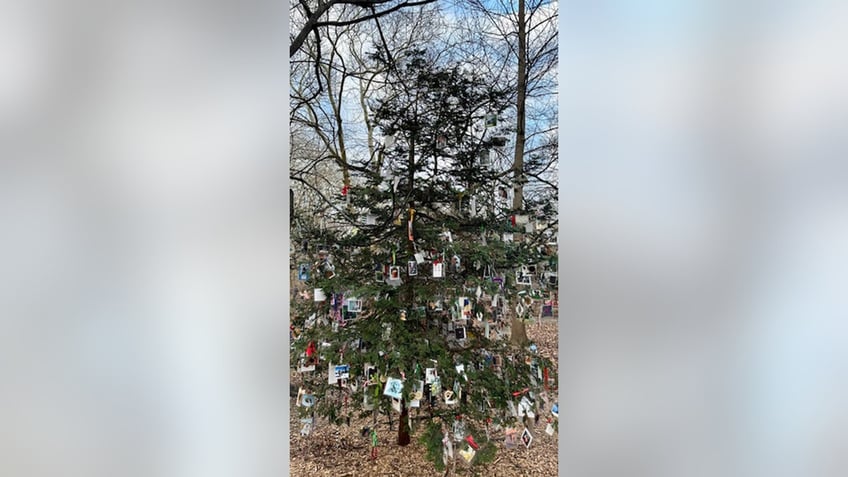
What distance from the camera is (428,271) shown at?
4.08 feet

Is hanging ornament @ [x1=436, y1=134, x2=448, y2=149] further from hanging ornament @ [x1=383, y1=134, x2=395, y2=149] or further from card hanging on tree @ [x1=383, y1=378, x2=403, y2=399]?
card hanging on tree @ [x1=383, y1=378, x2=403, y2=399]

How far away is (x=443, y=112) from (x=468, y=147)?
0.15 metres

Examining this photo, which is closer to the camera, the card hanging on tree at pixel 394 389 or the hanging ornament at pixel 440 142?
the card hanging on tree at pixel 394 389

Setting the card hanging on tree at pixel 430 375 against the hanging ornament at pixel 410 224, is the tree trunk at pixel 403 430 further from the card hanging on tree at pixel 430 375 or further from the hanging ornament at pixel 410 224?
the hanging ornament at pixel 410 224

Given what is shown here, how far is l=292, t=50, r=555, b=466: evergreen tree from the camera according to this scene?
119 cm

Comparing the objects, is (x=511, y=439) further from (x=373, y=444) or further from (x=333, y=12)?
(x=333, y=12)

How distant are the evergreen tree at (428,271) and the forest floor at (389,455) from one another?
50 mm

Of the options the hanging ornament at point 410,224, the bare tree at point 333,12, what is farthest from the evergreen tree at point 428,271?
the bare tree at point 333,12

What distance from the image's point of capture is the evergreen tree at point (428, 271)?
119cm

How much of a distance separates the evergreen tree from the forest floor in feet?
0.17

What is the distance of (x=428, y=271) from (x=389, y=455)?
655 millimetres

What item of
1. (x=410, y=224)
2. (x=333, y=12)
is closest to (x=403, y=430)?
(x=410, y=224)
